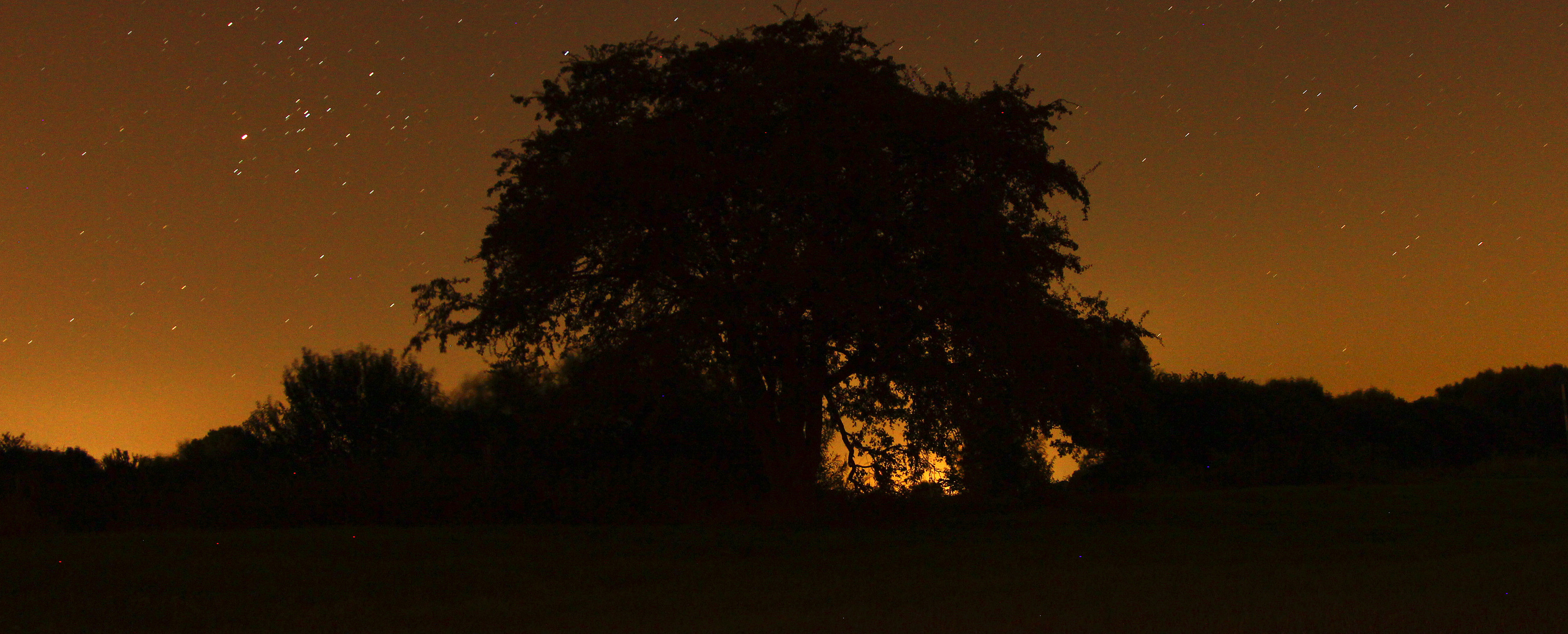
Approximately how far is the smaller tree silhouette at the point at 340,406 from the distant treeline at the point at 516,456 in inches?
2.4

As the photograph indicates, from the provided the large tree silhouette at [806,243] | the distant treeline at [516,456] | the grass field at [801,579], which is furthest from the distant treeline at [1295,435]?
the grass field at [801,579]

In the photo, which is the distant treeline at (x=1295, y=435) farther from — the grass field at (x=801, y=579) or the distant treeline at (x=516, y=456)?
the grass field at (x=801, y=579)

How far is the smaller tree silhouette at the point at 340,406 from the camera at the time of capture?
45688 millimetres

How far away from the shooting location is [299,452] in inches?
1784

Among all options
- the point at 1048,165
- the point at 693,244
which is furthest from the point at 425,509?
the point at 1048,165

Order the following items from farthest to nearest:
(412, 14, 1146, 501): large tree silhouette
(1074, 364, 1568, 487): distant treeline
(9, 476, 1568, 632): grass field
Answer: (1074, 364, 1568, 487): distant treeline, (412, 14, 1146, 501): large tree silhouette, (9, 476, 1568, 632): grass field

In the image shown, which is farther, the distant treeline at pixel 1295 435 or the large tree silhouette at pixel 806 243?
the distant treeline at pixel 1295 435

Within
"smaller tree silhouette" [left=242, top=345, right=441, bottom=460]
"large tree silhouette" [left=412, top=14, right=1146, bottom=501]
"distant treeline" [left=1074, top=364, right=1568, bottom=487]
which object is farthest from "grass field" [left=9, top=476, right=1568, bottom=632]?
"smaller tree silhouette" [left=242, top=345, right=441, bottom=460]

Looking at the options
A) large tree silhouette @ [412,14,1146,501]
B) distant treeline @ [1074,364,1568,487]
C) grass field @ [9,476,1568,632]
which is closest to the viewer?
grass field @ [9,476,1568,632]

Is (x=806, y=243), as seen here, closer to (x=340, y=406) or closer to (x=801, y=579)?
(x=801, y=579)

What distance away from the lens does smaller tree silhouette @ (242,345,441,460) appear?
45688mm

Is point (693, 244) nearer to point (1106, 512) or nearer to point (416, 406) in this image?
point (1106, 512)

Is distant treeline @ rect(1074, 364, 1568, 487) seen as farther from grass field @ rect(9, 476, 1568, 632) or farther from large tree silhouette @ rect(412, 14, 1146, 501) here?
grass field @ rect(9, 476, 1568, 632)

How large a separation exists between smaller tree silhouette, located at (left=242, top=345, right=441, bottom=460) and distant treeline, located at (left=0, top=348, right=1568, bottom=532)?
0.20 feet
